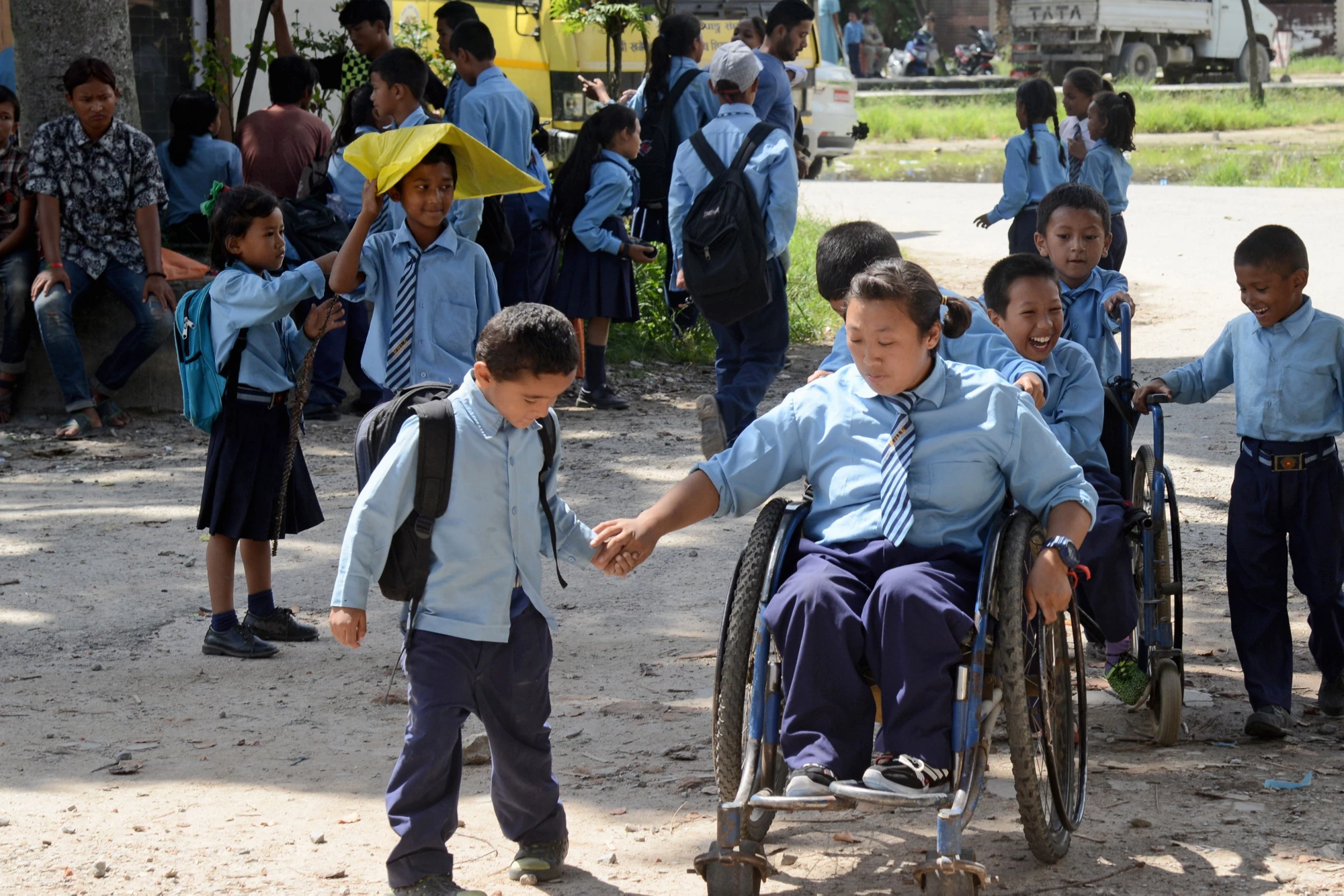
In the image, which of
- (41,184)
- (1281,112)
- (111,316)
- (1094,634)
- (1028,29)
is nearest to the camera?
(1094,634)

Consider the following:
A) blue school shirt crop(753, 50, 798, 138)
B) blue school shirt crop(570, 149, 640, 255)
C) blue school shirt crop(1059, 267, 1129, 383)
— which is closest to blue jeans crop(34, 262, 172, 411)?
blue school shirt crop(570, 149, 640, 255)

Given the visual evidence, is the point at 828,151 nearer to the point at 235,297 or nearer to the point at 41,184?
the point at 41,184

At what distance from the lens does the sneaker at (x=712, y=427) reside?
6.74 metres

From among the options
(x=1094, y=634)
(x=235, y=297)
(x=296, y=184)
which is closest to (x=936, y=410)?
(x=1094, y=634)

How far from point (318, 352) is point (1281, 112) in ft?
70.1

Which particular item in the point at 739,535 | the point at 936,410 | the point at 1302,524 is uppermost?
the point at 936,410

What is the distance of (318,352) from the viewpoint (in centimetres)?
784

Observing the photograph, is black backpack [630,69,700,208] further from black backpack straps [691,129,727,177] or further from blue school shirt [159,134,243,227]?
blue school shirt [159,134,243,227]

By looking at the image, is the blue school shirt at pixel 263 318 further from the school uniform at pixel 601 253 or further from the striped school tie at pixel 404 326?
the school uniform at pixel 601 253

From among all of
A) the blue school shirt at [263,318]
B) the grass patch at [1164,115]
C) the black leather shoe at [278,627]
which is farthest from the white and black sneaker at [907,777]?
the grass patch at [1164,115]

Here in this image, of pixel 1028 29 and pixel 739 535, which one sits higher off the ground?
pixel 1028 29

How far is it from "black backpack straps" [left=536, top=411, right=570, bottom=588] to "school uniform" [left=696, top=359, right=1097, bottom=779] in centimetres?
35

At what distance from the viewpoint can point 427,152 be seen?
420 cm

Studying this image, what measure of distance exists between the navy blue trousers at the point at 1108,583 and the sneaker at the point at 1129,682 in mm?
157
